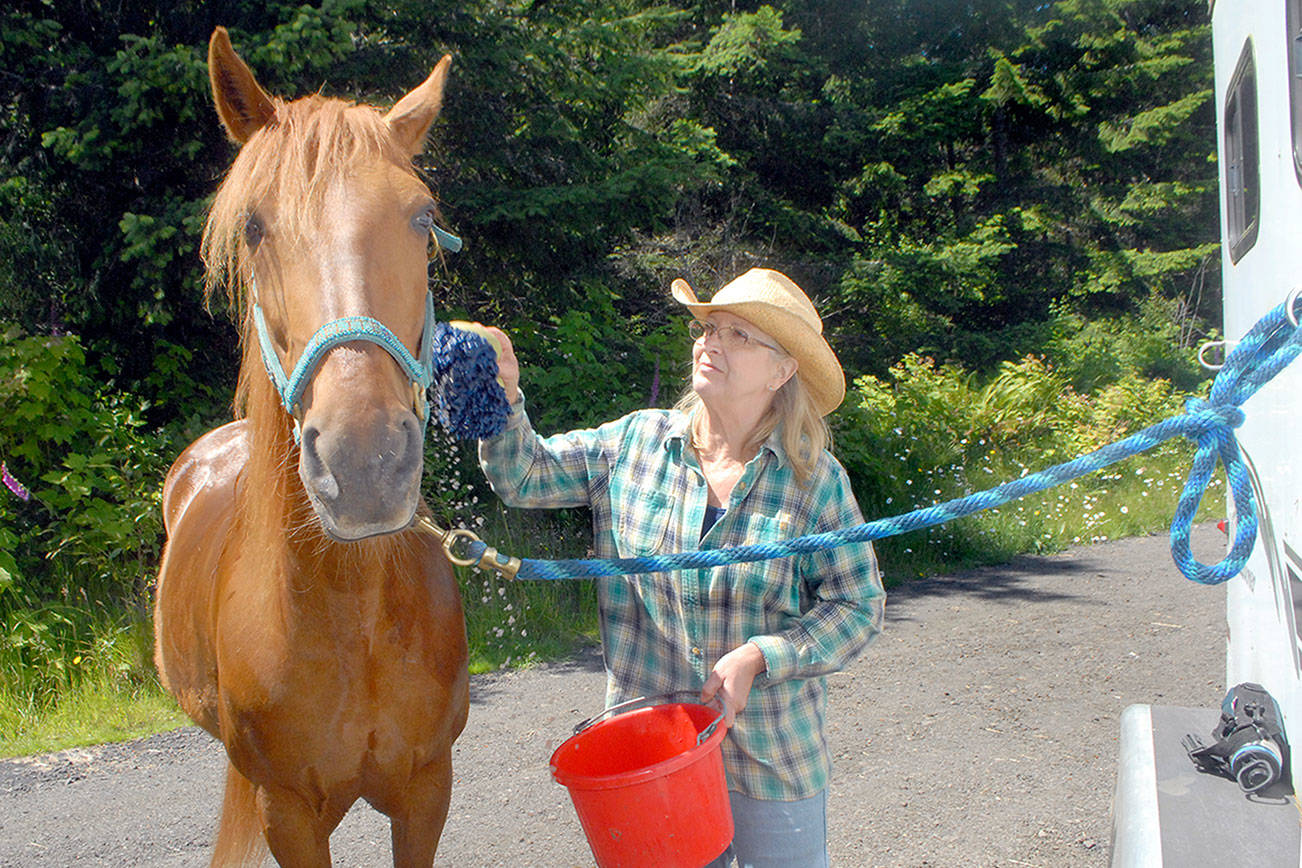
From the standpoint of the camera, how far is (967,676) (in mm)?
5426

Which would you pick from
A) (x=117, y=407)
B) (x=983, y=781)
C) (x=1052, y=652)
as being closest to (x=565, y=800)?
(x=983, y=781)

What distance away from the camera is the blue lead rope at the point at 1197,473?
183 centimetres

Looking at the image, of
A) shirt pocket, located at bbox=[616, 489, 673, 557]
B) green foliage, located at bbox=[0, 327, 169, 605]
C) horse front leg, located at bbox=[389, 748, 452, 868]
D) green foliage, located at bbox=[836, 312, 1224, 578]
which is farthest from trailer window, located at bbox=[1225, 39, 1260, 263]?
green foliage, located at bbox=[0, 327, 169, 605]

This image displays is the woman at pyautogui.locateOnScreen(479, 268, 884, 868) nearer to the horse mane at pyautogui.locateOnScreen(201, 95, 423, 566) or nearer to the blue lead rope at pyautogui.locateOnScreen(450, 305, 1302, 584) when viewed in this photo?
the blue lead rope at pyautogui.locateOnScreen(450, 305, 1302, 584)

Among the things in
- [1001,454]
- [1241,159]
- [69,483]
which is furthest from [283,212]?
[1001,454]

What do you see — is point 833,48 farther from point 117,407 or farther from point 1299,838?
point 1299,838

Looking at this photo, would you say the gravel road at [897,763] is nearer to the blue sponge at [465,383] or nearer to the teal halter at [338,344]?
the blue sponge at [465,383]

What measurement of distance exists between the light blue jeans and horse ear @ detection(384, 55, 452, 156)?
65.4 inches

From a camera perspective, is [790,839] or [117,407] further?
[117,407]

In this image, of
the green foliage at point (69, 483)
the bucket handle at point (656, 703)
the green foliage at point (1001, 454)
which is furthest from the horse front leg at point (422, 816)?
the green foliage at point (1001, 454)

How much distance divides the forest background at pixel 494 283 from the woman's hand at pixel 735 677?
9.31 ft

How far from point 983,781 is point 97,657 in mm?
4476

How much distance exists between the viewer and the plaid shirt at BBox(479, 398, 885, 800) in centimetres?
220

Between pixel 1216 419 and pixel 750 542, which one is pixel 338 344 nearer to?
pixel 750 542
